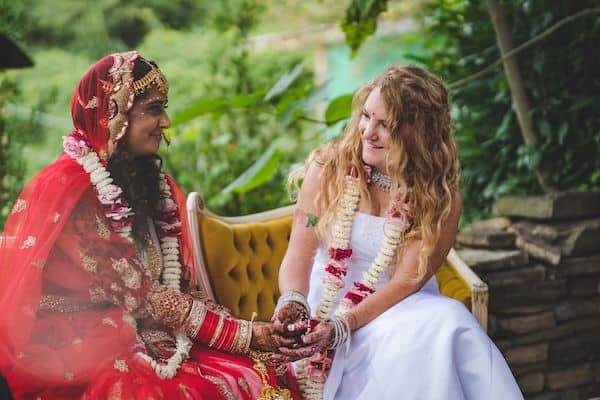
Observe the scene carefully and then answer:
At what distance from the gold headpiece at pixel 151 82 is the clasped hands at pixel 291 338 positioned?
770 mm

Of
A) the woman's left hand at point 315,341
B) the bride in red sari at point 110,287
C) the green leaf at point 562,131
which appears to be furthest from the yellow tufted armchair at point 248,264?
the green leaf at point 562,131

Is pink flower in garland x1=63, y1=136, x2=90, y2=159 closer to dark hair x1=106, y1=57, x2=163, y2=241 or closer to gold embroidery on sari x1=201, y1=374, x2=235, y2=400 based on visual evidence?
dark hair x1=106, y1=57, x2=163, y2=241

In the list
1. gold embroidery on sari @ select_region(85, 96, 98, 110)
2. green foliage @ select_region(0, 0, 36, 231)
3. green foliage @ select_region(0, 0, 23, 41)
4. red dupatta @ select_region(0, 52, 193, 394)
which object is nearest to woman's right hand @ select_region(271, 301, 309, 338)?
red dupatta @ select_region(0, 52, 193, 394)

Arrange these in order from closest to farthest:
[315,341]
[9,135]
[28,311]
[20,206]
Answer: [28,311] → [20,206] → [315,341] → [9,135]

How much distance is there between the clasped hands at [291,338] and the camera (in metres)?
2.24

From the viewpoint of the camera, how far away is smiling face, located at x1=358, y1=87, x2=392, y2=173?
96.7 inches

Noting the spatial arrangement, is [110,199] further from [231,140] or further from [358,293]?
[231,140]

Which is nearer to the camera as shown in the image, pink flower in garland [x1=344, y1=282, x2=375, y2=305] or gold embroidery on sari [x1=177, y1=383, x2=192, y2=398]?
gold embroidery on sari [x1=177, y1=383, x2=192, y2=398]

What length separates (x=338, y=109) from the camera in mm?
3529

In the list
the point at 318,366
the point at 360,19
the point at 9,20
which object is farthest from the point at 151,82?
the point at 9,20

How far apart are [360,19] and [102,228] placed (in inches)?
93.5

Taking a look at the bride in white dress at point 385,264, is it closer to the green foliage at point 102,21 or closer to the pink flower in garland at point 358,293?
the pink flower in garland at point 358,293

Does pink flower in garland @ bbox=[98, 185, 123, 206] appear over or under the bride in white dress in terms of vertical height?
over

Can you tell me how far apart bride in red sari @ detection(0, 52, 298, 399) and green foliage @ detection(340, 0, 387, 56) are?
6.55 ft
